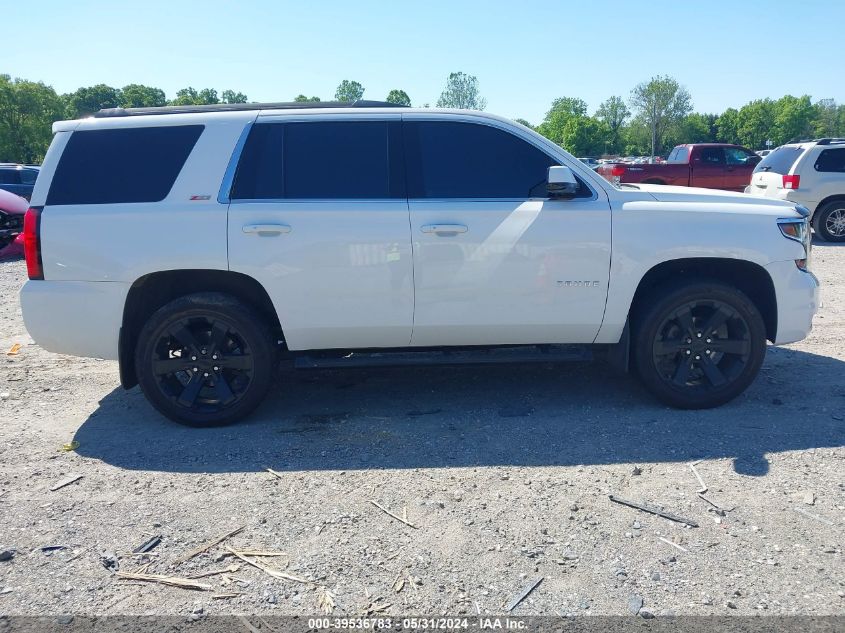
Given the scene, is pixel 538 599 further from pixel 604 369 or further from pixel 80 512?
pixel 604 369

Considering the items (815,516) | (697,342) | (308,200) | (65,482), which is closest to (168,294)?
(308,200)

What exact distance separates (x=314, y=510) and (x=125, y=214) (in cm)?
227

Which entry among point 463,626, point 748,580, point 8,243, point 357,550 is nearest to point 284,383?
point 357,550

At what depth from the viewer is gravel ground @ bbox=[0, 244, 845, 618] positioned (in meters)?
2.91

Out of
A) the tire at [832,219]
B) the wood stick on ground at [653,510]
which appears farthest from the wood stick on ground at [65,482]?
the tire at [832,219]

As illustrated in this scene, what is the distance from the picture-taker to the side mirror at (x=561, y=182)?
4.35 metres

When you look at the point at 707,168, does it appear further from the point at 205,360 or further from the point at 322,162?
the point at 205,360

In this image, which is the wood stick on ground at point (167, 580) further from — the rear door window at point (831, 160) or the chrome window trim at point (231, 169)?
the rear door window at point (831, 160)

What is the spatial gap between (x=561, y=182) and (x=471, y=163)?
629 mm

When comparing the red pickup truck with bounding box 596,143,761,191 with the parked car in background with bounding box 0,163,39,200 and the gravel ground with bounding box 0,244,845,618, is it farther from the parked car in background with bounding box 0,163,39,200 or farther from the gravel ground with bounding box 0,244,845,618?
the parked car in background with bounding box 0,163,39,200

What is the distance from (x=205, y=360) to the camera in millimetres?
4570

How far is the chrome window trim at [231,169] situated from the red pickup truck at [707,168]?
1537cm

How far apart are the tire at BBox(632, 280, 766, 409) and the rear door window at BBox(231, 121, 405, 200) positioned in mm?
1939

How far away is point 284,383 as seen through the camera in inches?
218
